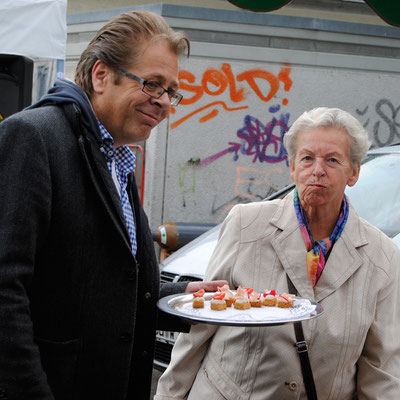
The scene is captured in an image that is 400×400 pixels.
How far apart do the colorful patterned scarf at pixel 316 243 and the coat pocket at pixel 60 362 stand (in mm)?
1086

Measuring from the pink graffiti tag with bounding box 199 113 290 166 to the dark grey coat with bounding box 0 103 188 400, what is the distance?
24.7ft

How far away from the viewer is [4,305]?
5.90ft

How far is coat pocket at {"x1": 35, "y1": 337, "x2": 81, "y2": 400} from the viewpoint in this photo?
1.97m

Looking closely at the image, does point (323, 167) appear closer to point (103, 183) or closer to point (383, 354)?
point (383, 354)

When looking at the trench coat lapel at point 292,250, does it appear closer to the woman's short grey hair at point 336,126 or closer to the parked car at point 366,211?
the woman's short grey hair at point 336,126

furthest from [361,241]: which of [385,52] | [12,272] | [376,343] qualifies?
[385,52]

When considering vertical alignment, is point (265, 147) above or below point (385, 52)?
below

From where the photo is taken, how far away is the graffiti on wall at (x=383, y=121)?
10.2 meters

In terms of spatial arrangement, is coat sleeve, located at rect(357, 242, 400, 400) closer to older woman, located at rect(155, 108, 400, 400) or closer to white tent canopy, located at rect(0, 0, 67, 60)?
older woman, located at rect(155, 108, 400, 400)

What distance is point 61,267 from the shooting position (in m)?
1.94

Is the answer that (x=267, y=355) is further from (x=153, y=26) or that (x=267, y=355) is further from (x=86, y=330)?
(x=153, y=26)

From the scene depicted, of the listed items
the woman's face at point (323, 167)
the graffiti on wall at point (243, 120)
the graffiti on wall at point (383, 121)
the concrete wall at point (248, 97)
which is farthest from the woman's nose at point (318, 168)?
the graffiti on wall at point (383, 121)

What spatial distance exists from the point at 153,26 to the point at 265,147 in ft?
25.1

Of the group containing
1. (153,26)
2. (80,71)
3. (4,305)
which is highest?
(153,26)
